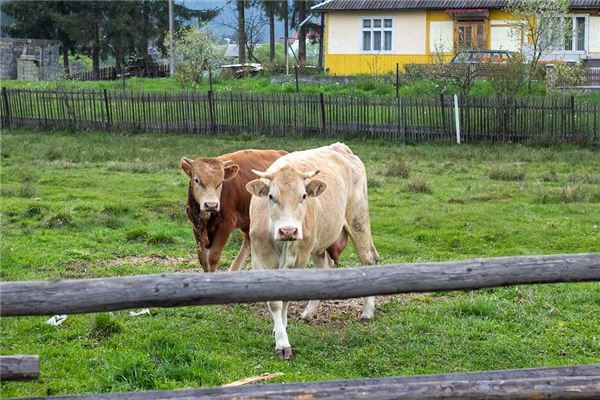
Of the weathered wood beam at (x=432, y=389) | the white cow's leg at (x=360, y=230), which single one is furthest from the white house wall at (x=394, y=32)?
the weathered wood beam at (x=432, y=389)

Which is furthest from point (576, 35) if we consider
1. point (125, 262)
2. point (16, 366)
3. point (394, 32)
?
point (16, 366)

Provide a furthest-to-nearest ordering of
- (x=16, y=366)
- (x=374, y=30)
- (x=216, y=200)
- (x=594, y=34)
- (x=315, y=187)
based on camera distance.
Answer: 1. (x=374, y=30)
2. (x=594, y=34)
3. (x=216, y=200)
4. (x=315, y=187)
5. (x=16, y=366)

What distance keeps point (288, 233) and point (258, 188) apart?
61 cm

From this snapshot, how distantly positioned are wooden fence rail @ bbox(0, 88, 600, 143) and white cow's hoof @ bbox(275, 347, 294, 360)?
16.3m

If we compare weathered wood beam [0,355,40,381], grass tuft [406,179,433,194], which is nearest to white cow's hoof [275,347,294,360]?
weathered wood beam [0,355,40,381]

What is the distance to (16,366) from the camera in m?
4.64

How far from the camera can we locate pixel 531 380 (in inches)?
187

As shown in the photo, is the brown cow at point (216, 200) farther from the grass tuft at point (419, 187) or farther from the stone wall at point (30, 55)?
the stone wall at point (30, 55)

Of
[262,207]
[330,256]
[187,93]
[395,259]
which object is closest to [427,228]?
[395,259]

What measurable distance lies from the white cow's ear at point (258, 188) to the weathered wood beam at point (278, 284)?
9.34 ft

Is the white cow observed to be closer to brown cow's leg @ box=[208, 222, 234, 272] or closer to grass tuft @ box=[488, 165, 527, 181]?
brown cow's leg @ box=[208, 222, 234, 272]

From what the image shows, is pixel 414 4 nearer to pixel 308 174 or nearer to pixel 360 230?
pixel 360 230

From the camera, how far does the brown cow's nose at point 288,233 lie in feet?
24.1

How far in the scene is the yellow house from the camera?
40781mm
